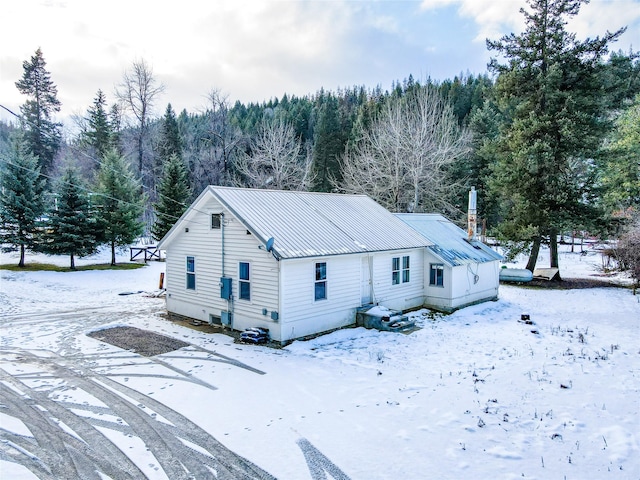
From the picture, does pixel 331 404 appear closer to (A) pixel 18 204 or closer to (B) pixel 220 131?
(A) pixel 18 204

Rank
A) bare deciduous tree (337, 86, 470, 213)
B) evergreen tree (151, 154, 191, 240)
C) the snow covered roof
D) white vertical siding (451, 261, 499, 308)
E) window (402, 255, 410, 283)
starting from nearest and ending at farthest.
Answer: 1. the snow covered roof
2. window (402, 255, 410, 283)
3. white vertical siding (451, 261, 499, 308)
4. bare deciduous tree (337, 86, 470, 213)
5. evergreen tree (151, 154, 191, 240)

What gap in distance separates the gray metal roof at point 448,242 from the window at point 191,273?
9.70 metres

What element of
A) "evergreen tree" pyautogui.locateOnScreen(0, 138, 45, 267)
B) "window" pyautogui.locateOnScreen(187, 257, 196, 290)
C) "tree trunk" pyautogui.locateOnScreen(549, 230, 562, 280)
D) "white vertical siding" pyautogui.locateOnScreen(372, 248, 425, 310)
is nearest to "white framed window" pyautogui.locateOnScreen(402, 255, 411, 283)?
"white vertical siding" pyautogui.locateOnScreen(372, 248, 425, 310)

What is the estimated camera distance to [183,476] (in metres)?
6.18

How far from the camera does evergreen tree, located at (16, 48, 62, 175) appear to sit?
49.3 m

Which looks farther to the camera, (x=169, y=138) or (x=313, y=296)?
(x=169, y=138)

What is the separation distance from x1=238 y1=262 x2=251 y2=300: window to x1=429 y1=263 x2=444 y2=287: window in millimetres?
8691

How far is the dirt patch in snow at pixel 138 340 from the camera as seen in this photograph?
40.2ft

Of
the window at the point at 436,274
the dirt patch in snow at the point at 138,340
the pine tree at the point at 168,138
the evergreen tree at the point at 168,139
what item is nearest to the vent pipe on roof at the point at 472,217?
the window at the point at 436,274

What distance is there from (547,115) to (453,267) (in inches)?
478

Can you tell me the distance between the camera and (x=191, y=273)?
1583cm

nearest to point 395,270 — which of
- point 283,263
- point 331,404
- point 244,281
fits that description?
point 283,263

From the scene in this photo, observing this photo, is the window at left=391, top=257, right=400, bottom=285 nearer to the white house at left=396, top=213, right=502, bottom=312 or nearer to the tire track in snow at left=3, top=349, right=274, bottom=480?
the white house at left=396, top=213, right=502, bottom=312

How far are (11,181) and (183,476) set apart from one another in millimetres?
27127
